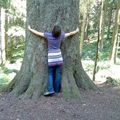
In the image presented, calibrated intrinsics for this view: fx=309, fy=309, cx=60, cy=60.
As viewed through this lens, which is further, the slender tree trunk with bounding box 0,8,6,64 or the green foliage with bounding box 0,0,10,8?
the slender tree trunk with bounding box 0,8,6,64

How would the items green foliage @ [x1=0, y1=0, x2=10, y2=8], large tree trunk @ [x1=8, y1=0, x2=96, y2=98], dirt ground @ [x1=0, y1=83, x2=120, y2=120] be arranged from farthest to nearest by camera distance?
green foliage @ [x1=0, y1=0, x2=10, y2=8], large tree trunk @ [x1=8, y1=0, x2=96, y2=98], dirt ground @ [x1=0, y1=83, x2=120, y2=120]

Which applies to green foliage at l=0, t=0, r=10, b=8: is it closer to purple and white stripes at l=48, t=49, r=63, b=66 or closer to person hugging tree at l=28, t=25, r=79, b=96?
person hugging tree at l=28, t=25, r=79, b=96

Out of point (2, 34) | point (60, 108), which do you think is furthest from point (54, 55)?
point (2, 34)

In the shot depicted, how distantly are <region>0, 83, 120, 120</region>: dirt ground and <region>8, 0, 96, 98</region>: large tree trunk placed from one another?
290 mm

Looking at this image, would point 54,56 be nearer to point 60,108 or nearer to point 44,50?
point 44,50

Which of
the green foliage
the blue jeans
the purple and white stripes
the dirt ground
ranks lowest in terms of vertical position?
the dirt ground

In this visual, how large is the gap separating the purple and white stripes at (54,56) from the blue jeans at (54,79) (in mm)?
148

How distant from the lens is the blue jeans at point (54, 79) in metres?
7.36

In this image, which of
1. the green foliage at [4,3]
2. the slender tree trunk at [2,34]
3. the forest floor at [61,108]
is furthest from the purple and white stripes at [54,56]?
the slender tree trunk at [2,34]

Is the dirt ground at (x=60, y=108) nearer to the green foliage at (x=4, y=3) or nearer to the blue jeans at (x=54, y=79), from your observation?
the blue jeans at (x=54, y=79)

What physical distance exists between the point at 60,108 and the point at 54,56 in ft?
4.23

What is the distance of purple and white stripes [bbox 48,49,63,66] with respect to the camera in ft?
23.9

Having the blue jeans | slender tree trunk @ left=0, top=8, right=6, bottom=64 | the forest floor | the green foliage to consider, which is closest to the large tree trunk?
the blue jeans

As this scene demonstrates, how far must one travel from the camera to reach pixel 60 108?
263 inches
